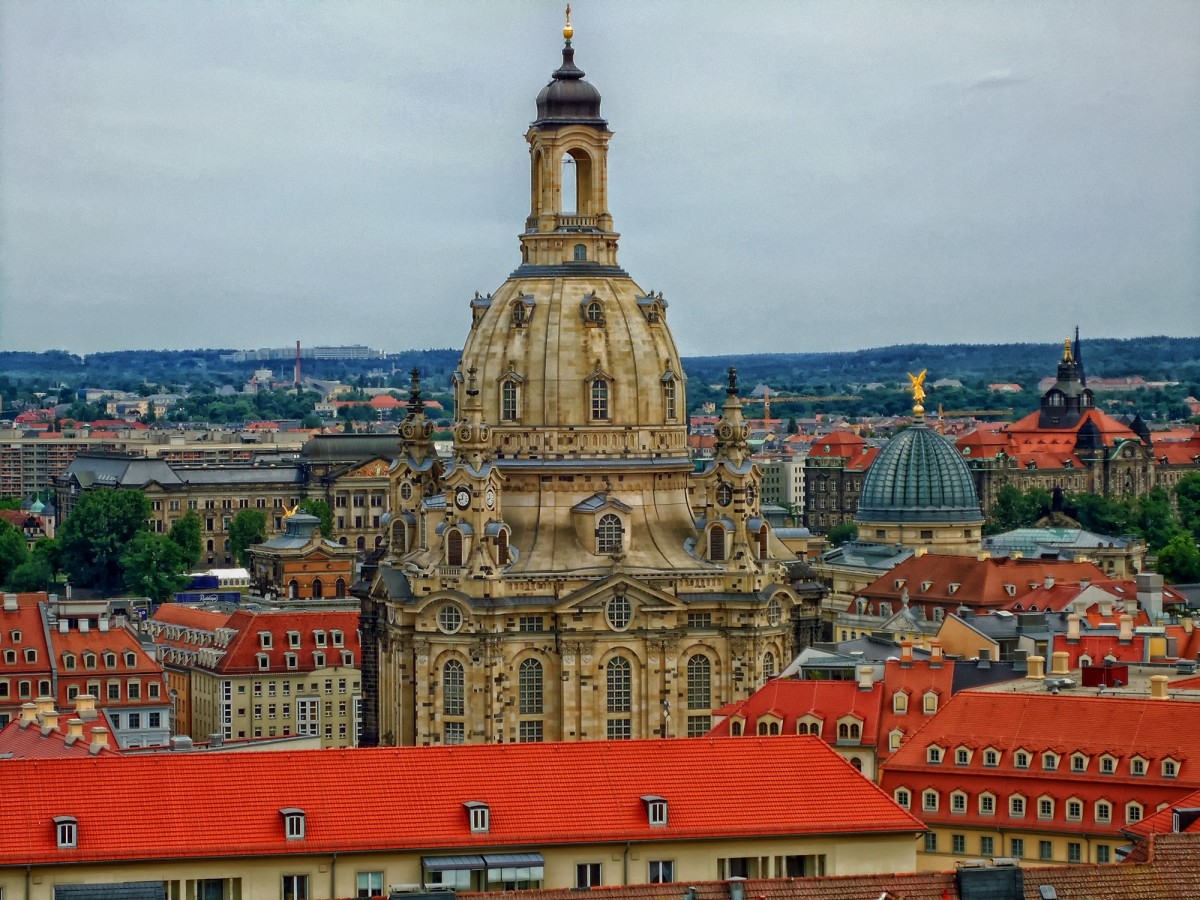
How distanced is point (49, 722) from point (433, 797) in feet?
106

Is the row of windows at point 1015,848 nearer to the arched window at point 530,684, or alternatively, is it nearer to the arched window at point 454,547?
the arched window at point 530,684

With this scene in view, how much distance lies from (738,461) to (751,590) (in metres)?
6.82

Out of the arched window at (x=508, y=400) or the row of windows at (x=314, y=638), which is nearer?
the arched window at (x=508, y=400)

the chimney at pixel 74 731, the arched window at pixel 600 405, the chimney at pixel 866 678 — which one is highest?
the arched window at pixel 600 405

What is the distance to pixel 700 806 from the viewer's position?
92.4 m

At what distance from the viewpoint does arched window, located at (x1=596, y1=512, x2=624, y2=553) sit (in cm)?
14912

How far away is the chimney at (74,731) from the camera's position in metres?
116

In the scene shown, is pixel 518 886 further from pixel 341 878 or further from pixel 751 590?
pixel 751 590

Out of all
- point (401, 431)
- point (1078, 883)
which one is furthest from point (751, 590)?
point (1078, 883)

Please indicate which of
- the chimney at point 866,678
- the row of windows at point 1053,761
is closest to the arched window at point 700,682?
the chimney at point 866,678

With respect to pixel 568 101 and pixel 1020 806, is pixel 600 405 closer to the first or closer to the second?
pixel 568 101

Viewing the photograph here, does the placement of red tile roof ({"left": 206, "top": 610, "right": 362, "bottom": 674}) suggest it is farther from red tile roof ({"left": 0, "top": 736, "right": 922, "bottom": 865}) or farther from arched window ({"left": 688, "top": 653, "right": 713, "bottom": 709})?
red tile roof ({"left": 0, "top": 736, "right": 922, "bottom": 865})

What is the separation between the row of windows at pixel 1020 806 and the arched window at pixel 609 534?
117 ft

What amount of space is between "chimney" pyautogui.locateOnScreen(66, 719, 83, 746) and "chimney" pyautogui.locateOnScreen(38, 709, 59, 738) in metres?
0.47
